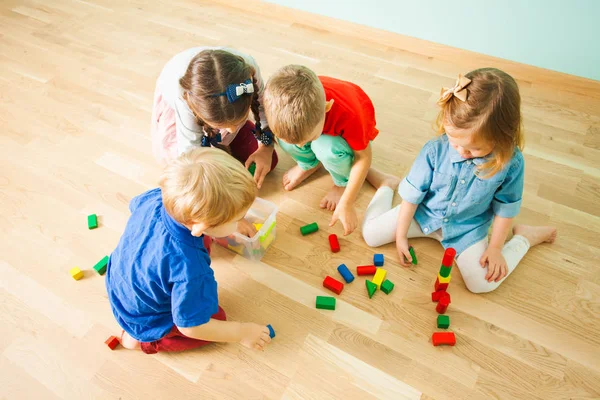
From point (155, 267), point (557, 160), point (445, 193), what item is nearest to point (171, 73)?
point (155, 267)

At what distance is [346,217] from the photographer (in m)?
1.62

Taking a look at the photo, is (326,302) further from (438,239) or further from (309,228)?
(438,239)

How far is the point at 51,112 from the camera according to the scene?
221 centimetres

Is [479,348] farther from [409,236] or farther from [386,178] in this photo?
[386,178]

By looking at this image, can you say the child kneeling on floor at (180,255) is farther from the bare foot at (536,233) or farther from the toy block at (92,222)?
the bare foot at (536,233)

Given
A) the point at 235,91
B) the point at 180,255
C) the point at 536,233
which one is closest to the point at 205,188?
the point at 180,255

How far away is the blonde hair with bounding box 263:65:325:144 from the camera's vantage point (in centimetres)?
127

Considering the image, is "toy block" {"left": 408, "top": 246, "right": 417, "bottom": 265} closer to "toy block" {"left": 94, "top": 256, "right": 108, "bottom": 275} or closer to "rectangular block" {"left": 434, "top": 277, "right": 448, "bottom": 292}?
"rectangular block" {"left": 434, "top": 277, "right": 448, "bottom": 292}

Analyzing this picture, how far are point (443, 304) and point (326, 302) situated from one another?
0.39 m

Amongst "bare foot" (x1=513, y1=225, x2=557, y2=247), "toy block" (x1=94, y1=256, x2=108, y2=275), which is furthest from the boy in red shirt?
"toy block" (x1=94, y1=256, x2=108, y2=275)

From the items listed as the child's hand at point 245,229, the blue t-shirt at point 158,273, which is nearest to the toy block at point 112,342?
the blue t-shirt at point 158,273

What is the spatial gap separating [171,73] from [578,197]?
1734mm

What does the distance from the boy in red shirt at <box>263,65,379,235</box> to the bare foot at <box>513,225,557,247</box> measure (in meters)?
0.62

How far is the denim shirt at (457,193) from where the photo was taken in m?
1.32
